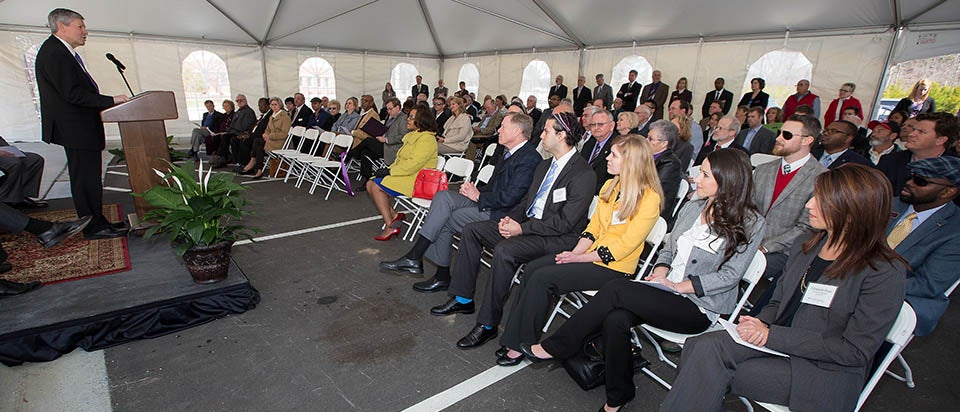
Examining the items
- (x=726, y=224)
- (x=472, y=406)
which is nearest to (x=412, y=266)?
(x=472, y=406)

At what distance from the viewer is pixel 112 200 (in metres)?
5.79

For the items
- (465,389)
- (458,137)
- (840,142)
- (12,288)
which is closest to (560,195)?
(465,389)

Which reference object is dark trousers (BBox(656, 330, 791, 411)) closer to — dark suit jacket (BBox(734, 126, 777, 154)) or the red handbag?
the red handbag

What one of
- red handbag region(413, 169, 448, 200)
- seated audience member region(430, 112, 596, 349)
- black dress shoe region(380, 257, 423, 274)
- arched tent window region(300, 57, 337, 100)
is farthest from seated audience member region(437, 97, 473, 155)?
arched tent window region(300, 57, 337, 100)

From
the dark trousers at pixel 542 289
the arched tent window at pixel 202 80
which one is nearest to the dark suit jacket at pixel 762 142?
the dark trousers at pixel 542 289

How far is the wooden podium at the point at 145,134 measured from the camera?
11.9 feet

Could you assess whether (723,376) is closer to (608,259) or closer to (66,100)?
(608,259)

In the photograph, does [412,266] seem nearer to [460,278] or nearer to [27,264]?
[460,278]

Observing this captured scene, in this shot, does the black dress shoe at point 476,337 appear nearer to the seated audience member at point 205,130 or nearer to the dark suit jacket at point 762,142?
the dark suit jacket at point 762,142

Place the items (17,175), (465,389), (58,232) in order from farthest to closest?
(17,175), (58,232), (465,389)

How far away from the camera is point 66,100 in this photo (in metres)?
3.39

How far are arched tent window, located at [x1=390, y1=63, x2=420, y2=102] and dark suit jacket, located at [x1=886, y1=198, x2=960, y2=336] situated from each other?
627 inches

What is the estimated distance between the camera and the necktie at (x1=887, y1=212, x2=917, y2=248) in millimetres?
2379

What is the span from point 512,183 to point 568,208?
65 cm
